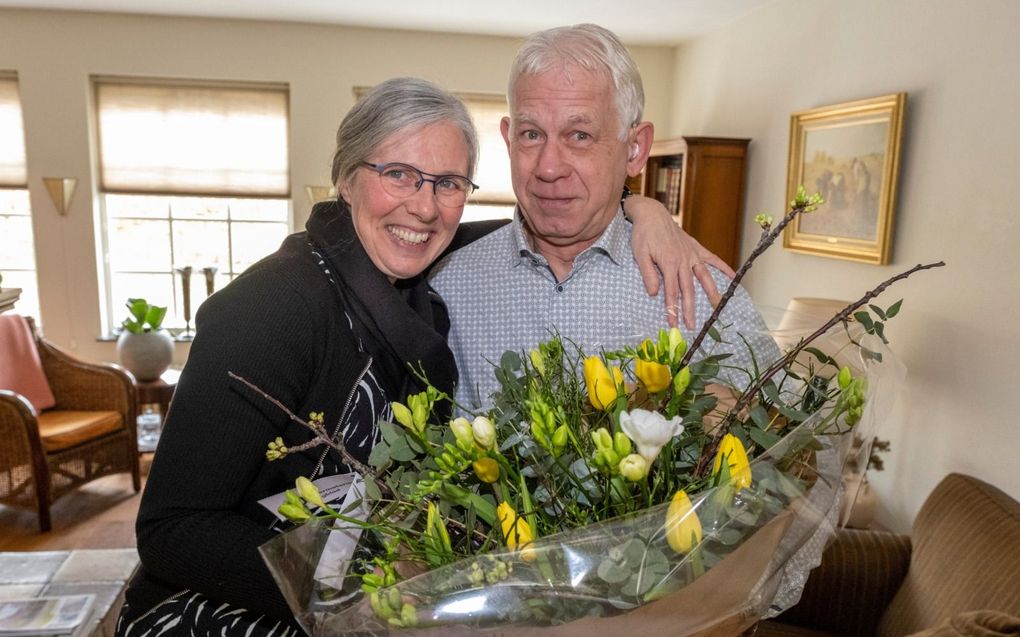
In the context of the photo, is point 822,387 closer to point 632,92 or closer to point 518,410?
point 518,410

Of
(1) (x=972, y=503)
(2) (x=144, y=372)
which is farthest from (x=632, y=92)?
(2) (x=144, y=372)

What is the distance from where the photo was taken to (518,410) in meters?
0.69

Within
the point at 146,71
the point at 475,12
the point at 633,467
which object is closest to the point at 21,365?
the point at 146,71

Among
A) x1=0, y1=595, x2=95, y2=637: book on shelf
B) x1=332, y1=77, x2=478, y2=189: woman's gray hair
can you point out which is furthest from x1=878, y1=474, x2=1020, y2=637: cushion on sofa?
x1=0, y1=595, x2=95, y2=637: book on shelf

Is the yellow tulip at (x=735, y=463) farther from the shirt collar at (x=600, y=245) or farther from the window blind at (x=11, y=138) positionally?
the window blind at (x=11, y=138)

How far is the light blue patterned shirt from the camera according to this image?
1.47 m

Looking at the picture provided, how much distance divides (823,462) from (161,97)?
6336 mm

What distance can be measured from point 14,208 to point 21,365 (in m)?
2.23

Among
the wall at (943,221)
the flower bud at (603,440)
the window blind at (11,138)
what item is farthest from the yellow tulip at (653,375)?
the window blind at (11,138)

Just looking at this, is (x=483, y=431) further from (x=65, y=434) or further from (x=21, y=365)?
(x=21, y=365)

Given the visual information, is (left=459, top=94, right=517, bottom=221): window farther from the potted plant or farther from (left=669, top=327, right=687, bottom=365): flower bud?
(left=669, top=327, right=687, bottom=365): flower bud

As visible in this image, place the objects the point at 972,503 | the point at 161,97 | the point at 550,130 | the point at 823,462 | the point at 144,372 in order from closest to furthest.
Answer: the point at 823,462 < the point at 550,130 < the point at 972,503 < the point at 144,372 < the point at 161,97

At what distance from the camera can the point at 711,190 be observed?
195 inches

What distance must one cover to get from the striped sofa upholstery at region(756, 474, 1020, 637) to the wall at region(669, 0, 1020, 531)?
0.75m
